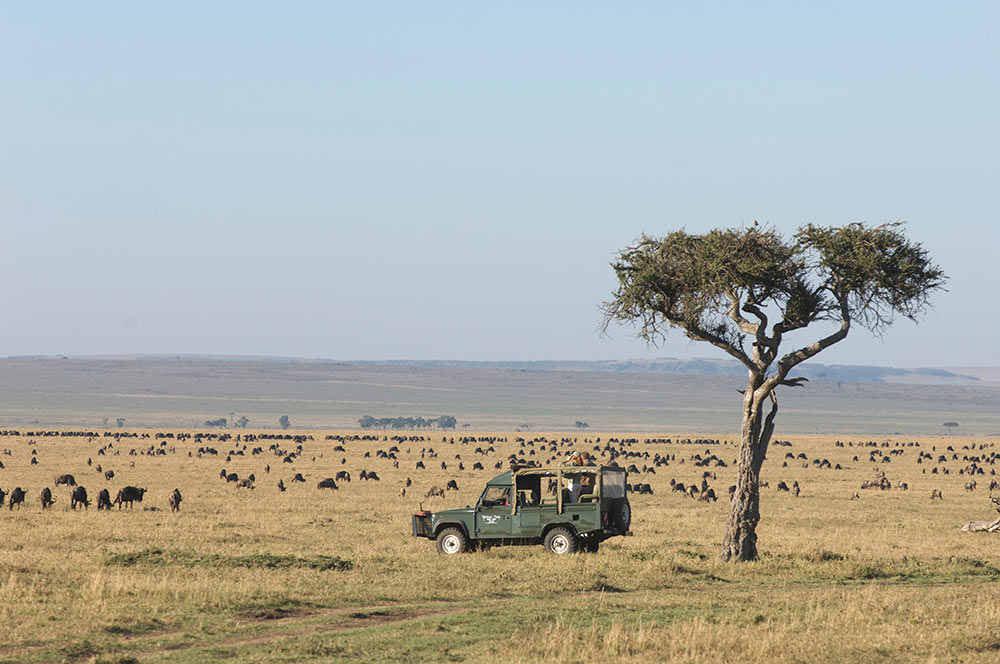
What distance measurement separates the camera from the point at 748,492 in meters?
25.1

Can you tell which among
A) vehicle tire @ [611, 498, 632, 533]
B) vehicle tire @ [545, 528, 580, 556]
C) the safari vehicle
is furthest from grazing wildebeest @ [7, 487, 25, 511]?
vehicle tire @ [611, 498, 632, 533]

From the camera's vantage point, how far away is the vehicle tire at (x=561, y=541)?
2531cm

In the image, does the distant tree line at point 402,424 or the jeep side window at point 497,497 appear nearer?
the jeep side window at point 497,497

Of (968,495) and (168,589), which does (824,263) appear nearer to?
(168,589)

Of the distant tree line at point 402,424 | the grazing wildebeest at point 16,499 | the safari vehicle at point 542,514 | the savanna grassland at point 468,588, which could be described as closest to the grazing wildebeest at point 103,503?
the savanna grassland at point 468,588

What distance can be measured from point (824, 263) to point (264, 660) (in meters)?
Answer: 14.6

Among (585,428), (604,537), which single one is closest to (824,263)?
(604,537)

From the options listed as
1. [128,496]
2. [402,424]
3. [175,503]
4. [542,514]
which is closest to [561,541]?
[542,514]

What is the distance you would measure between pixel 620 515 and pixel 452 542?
356 cm

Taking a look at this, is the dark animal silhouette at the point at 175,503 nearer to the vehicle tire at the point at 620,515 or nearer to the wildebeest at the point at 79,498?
the wildebeest at the point at 79,498

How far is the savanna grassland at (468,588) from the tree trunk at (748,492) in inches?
20.2

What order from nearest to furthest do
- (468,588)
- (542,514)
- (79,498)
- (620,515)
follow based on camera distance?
(468,588) → (542,514) → (620,515) → (79,498)

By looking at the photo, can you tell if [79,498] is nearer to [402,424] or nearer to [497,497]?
[497,497]

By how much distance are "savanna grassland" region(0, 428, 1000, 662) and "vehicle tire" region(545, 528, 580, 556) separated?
38cm
